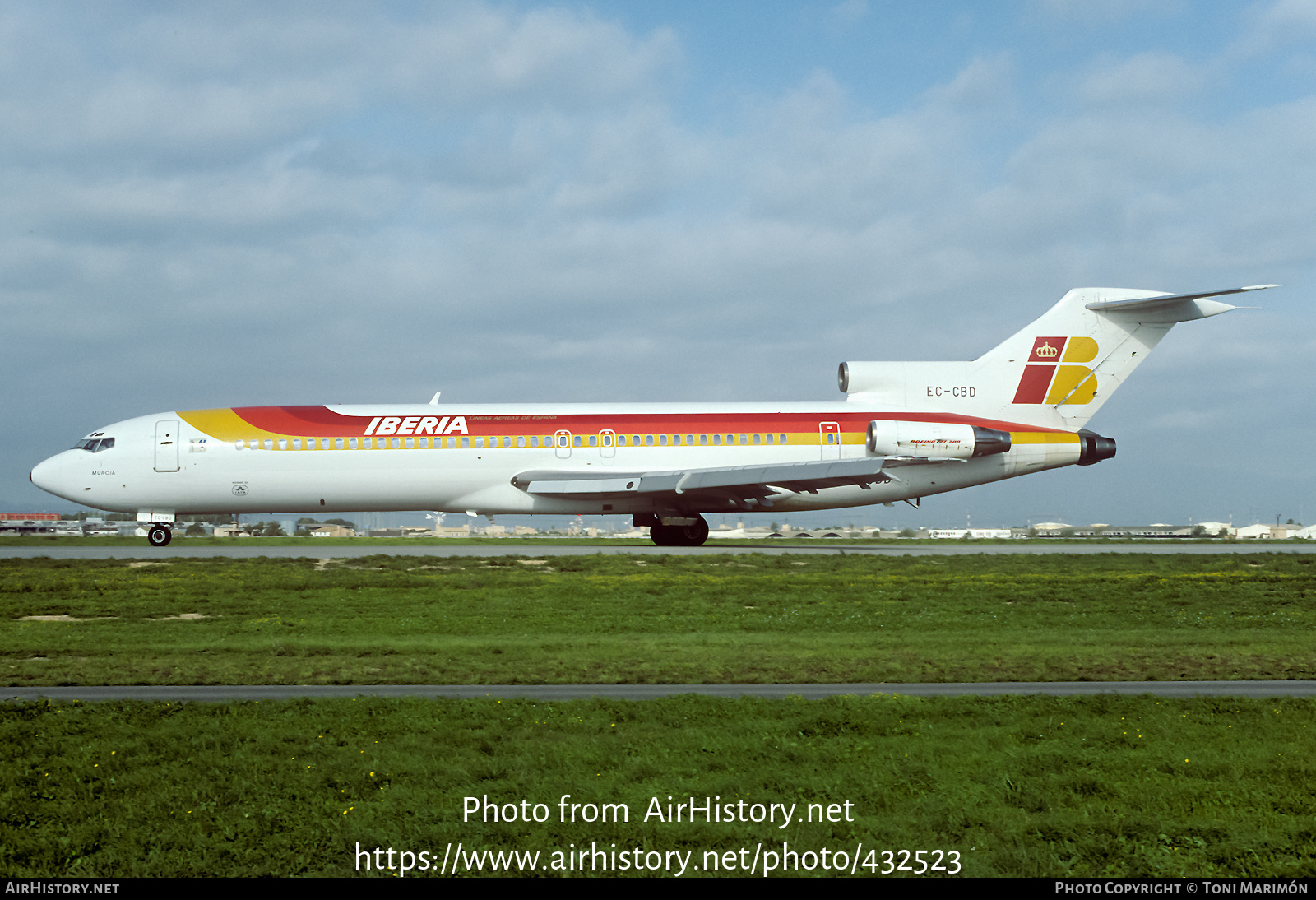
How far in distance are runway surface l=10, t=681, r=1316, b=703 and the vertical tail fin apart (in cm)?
2530

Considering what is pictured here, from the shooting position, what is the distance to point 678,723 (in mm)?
10266

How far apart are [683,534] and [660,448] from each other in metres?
3.86

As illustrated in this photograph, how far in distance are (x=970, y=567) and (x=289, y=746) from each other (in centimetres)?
2304

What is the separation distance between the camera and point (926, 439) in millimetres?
35562

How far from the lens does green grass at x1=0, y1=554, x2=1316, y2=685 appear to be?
45.4 ft

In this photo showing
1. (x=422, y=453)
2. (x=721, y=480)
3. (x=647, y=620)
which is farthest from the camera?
(x=422, y=453)

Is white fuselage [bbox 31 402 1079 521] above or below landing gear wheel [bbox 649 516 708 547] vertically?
above

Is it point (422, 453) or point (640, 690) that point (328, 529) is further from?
point (640, 690)

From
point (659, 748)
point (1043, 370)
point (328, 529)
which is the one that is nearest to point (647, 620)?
point (659, 748)

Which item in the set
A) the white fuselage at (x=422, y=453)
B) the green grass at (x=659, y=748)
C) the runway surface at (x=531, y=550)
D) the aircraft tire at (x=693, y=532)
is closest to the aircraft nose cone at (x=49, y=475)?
the white fuselage at (x=422, y=453)

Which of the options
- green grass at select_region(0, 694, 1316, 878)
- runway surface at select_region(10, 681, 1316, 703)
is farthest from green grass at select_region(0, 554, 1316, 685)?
green grass at select_region(0, 694, 1316, 878)

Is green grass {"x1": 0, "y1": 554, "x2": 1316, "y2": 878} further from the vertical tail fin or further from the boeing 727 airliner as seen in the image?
the vertical tail fin

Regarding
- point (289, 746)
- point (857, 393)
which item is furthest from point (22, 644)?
point (857, 393)

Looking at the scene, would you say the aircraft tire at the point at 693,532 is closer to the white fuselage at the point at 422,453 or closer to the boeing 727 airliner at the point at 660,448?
the boeing 727 airliner at the point at 660,448
